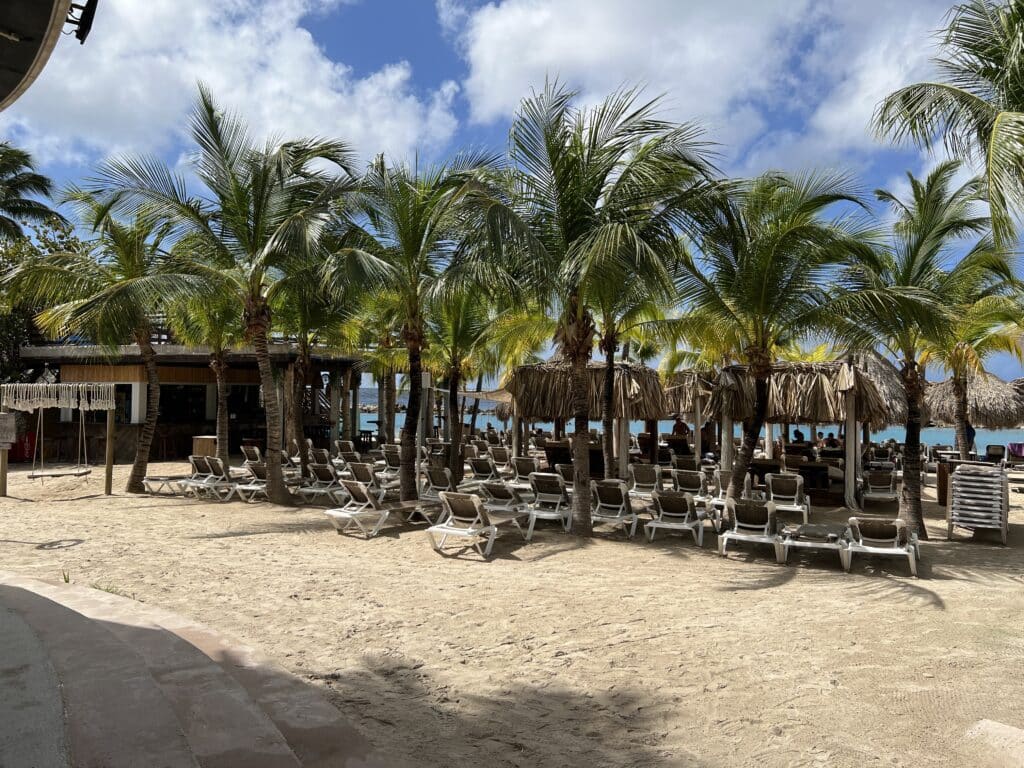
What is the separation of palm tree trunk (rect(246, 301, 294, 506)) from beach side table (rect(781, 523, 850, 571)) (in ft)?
25.6

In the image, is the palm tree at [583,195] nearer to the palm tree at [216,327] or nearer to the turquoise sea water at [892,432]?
the palm tree at [216,327]

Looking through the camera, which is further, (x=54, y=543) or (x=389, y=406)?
(x=389, y=406)

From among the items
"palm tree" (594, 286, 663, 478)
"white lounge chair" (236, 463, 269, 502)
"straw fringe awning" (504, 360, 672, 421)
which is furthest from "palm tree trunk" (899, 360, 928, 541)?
"white lounge chair" (236, 463, 269, 502)

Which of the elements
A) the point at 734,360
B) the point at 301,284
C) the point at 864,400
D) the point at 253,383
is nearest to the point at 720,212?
the point at 864,400

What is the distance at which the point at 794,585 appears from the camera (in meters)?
6.71

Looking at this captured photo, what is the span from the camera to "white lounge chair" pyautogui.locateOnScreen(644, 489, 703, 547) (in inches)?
346

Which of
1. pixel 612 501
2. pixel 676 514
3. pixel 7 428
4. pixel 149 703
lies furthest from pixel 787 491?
pixel 7 428

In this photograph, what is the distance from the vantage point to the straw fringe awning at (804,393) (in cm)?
1242

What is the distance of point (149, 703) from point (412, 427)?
7.73 m

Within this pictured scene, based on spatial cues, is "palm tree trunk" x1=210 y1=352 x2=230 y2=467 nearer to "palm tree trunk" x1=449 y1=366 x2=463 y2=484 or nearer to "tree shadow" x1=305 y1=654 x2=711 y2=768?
"palm tree trunk" x1=449 y1=366 x2=463 y2=484

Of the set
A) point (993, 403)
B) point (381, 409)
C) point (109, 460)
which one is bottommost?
point (109, 460)

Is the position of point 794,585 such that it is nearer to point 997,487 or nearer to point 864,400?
point 997,487

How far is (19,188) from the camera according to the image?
23.6m

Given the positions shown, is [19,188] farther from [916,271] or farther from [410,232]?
[916,271]
